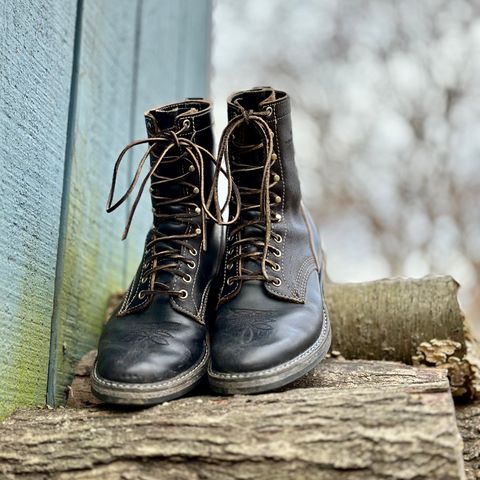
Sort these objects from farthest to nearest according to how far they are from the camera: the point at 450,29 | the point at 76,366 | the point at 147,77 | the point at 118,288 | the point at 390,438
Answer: the point at 450,29 < the point at 147,77 < the point at 118,288 < the point at 76,366 < the point at 390,438

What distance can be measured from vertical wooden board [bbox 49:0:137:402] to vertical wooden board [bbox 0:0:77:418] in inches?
2.2

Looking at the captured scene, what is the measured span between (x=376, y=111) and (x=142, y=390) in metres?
4.86

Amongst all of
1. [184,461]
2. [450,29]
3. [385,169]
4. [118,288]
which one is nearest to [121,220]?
[118,288]

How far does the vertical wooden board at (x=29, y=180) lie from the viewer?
3.45 ft

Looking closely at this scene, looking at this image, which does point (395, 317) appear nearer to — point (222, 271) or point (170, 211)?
point (222, 271)

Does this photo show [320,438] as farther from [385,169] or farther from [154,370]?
[385,169]

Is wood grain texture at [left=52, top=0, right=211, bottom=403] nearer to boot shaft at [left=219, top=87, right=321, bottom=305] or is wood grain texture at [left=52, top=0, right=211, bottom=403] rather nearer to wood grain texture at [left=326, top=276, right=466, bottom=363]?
boot shaft at [left=219, top=87, right=321, bottom=305]

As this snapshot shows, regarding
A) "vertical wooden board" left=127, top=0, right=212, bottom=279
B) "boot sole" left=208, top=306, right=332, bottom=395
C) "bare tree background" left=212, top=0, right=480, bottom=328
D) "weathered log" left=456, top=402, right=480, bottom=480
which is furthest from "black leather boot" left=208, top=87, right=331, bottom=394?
"bare tree background" left=212, top=0, right=480, bottom=328

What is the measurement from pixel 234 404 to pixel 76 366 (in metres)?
0.55

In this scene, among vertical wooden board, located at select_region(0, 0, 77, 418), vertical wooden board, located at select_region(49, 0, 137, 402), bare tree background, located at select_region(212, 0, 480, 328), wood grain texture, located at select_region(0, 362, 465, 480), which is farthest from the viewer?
bare tree background, located at select_region(212, 0, 480, 328)

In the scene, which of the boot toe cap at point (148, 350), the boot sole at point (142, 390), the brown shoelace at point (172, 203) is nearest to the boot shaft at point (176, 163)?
the brown shoelace at point (172, 203)

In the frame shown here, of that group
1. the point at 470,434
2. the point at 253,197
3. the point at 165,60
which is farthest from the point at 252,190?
the point at 165,60

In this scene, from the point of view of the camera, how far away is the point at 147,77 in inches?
76.4

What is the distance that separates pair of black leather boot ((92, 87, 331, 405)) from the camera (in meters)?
0.96
